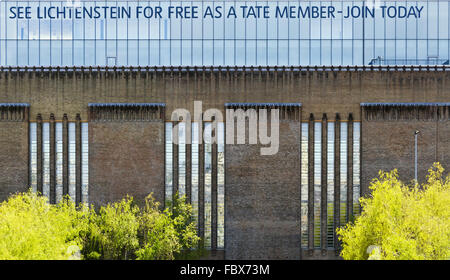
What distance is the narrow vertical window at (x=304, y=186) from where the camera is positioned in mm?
26500

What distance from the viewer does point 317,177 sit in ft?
87.3

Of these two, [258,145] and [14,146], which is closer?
[258,145]

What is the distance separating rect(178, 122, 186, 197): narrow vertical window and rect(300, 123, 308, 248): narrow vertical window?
8201 mm

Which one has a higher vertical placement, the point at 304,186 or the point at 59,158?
the point at 59,158

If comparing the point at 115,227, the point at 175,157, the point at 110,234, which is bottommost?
the point at 110,234

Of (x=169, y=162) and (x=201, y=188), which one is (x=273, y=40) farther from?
(x=201, y=188)

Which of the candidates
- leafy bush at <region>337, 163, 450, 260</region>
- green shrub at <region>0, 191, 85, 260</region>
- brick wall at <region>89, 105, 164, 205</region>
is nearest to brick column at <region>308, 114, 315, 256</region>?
leafy bush at <region>337, 163, 450, 260</region>

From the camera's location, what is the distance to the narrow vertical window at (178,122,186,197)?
26.6 m

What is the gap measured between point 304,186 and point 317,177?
43.7 inches

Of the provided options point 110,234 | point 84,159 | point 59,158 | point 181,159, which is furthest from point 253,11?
point 110,234

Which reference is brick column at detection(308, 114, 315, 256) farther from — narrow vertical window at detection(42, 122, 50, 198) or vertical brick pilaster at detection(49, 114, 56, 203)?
narrow vertical window at detection(42, 122, 50, 198)

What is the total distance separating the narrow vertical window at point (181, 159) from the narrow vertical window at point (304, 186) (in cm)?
820
